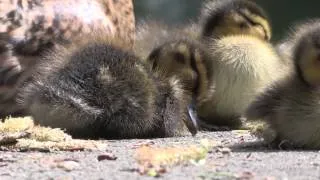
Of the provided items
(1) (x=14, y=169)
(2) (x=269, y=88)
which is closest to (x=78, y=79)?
(2) (x=269, y=88)

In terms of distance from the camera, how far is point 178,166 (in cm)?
190

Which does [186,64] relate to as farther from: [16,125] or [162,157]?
[162,157]

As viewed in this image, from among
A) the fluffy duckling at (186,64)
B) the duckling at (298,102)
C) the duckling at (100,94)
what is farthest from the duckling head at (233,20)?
the duckling at (298,102)

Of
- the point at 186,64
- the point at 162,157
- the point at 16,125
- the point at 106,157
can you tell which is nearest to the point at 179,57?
the point at 186,64

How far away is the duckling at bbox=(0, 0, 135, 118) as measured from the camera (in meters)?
2.92

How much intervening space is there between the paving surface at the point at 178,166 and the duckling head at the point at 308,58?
0.63ft

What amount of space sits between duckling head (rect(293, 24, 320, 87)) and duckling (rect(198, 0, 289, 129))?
0.69 metres

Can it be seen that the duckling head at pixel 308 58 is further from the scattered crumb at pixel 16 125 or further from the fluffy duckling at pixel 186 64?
the scattered crumb at pixel 16 125

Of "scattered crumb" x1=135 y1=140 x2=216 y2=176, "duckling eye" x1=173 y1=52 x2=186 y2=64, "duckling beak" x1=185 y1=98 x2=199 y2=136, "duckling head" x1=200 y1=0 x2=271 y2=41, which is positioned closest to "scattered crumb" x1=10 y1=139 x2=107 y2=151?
"scattered crumb" x1=135 y1=140 x2=216 y2=176

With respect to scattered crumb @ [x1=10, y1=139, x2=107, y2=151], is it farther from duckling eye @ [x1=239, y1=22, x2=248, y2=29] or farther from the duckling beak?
duckling eye @ [x1=239, y1=22, x2=248, y2=29]

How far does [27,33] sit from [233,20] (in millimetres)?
792

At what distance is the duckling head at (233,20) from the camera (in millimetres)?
3355

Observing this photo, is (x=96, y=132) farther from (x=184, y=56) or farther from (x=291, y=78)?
(x=291, y=78)

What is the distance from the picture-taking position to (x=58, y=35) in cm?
298
